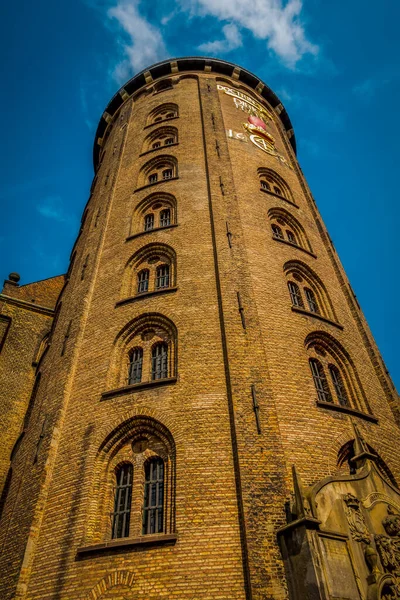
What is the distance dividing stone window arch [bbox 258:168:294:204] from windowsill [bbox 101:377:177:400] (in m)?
10.8

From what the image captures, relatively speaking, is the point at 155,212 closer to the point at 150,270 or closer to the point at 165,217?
the point at 165,217

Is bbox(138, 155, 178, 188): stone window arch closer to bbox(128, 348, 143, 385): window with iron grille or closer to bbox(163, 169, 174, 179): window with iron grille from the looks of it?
bbox(163, 169, 174, 179): window with iron grille

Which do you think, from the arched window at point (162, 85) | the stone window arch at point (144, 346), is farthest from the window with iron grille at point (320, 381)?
the arched window at point (162, 85)

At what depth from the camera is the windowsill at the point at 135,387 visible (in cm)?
1072

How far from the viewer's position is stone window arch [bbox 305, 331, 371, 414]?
480 inches

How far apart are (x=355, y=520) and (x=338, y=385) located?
4705 mm

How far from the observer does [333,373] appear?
12.9 metres

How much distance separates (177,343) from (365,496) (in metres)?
5.33

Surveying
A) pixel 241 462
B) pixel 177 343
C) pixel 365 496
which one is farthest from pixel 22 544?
pixel 365 496

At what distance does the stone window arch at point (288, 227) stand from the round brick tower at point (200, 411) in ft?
0.21

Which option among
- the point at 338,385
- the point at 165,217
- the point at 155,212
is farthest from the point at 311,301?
the point at 155,212

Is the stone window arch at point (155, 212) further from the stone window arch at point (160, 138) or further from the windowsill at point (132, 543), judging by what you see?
the windowsill at point (132, 543)

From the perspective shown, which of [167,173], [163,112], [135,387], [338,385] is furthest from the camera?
[163,112]

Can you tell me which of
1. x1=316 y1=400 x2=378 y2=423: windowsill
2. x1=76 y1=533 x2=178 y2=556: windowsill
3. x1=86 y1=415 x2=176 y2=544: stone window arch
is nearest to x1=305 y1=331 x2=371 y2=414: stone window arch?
x1=316 y1=400 x2=378 y2=423: windowsill
